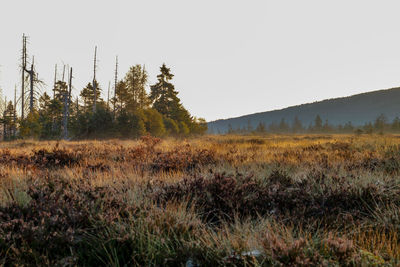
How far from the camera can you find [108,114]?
24.9 m

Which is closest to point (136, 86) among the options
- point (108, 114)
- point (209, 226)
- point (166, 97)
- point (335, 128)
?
point (166, 97)

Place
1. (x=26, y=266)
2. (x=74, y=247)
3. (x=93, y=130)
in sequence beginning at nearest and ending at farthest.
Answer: (x=26, y=266)
(x=74, y=247)
(x=93, y=130)

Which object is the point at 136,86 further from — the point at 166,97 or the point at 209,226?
the point at 209,226

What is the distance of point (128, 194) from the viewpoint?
10.8 ft

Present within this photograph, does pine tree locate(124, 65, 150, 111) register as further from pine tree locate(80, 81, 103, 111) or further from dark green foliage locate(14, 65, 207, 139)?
pine tree locate(80, 81, 103, 111)

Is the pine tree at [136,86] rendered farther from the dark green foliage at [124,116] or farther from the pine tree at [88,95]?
the pine tree at [88,95]

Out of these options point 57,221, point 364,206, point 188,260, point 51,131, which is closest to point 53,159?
point 57,221

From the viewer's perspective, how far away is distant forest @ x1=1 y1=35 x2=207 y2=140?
78.7 feet

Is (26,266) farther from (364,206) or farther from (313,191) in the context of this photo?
(364,206)

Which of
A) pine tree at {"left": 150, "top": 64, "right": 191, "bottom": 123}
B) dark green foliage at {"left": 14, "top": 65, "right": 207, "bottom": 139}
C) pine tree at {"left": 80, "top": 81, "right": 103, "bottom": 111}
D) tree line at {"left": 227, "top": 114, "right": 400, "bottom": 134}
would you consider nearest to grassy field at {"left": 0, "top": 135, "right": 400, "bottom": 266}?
dark green foliage at {"left": 14, "top": 65, "right": 207, "bottom": 139}

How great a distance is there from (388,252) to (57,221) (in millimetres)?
2951

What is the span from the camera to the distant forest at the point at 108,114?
2398 cm

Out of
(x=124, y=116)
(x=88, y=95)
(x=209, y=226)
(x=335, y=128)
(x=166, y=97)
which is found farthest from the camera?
(x=335, y=128)

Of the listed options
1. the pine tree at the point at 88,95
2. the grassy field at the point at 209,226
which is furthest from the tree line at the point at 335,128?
the grassy field at the point at 209,226
